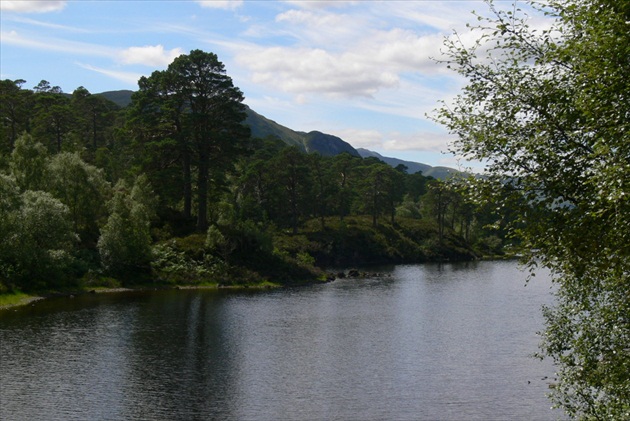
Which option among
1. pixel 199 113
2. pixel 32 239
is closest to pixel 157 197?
pixel 199 113

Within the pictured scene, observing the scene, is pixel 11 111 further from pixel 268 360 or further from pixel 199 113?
pixel 268 360

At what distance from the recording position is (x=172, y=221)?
324 feet

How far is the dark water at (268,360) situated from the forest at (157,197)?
9.16 meters

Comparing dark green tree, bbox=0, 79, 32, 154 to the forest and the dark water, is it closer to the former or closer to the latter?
the forest

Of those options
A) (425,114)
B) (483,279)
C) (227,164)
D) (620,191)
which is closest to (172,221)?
(227,164)

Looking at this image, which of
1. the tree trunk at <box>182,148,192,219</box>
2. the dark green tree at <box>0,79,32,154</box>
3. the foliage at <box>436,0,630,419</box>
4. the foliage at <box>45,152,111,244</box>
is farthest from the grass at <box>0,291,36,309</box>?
the foliage at <box>436,0,630,419</box>

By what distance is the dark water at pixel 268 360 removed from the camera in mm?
35188

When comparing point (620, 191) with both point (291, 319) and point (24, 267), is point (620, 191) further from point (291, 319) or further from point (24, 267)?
point (24, 267)

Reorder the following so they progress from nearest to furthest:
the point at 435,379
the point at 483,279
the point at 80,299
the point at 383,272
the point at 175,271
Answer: the point at 435,379 → the point at 80,299 → the point at 175,271 → the point at 483,279 → the point at 383,272

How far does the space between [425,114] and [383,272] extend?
103 meters

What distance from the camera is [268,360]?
153ft

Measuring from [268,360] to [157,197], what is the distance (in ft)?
176

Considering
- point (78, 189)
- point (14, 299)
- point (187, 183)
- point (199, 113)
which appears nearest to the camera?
point (14, 299)

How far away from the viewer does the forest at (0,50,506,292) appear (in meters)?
73.0
